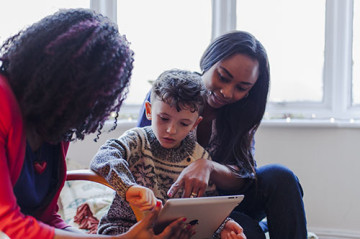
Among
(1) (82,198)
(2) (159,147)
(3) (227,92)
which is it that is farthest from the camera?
(1) (82,198)

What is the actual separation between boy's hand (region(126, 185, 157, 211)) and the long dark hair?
1.76 feet

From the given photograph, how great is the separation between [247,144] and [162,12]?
1336mm

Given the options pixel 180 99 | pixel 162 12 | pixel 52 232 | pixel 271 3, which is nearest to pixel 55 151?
pixel 52 232

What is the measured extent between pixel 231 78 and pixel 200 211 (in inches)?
22.0

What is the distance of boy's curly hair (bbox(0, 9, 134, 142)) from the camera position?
0.92m

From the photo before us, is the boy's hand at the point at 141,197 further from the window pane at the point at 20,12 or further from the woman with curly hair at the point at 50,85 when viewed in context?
the window pane at the point at 20,12

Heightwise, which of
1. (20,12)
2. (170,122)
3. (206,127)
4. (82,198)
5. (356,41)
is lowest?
(82,198)

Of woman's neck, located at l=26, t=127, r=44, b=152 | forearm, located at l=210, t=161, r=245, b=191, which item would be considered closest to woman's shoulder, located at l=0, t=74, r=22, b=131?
woman's neck, located at l=26, t=127, r=44, b=152

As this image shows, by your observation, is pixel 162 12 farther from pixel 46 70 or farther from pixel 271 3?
pixel 46 70

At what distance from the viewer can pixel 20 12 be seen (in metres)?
2.61

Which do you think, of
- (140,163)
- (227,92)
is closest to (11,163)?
(140,163)

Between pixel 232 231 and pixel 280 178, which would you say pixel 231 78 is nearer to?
pixel 280 178

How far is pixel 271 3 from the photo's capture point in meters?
2.60

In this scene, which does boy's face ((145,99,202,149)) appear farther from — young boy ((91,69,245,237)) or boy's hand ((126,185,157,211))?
boy's hand ((126,185,157,211))
